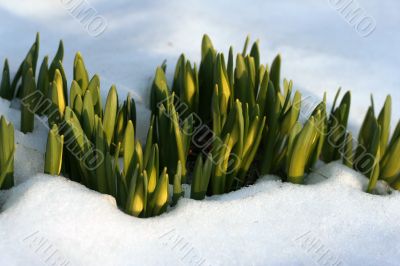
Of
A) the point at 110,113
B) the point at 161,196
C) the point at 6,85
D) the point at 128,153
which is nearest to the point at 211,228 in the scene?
the point at 161,196

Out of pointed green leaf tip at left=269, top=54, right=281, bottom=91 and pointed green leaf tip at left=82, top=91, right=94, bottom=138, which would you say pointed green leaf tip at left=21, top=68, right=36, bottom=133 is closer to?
pointed green leaf tip at left=82, top=91, right=94, bottom=138

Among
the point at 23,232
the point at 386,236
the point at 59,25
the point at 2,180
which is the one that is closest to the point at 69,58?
the point at 59,25

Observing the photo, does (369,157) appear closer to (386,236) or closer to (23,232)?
(386,236)

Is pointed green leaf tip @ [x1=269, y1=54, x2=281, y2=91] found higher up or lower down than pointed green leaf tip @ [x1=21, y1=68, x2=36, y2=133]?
higher up

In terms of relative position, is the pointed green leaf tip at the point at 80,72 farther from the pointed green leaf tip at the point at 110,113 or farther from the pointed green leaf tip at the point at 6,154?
the pointed green leaf tip at the point at 6,154

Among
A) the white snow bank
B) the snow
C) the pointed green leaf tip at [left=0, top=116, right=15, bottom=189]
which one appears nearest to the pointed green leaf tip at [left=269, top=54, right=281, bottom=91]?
the snow

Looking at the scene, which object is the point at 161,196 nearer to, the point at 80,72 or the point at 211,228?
the point at 211,228

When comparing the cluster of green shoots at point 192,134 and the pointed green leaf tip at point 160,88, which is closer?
the cluster of green shoots at point 192,134

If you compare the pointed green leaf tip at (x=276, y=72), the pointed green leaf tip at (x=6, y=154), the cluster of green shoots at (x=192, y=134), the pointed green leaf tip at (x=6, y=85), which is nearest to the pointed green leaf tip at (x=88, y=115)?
the cluster of green shoots at (x=192, y=134)
